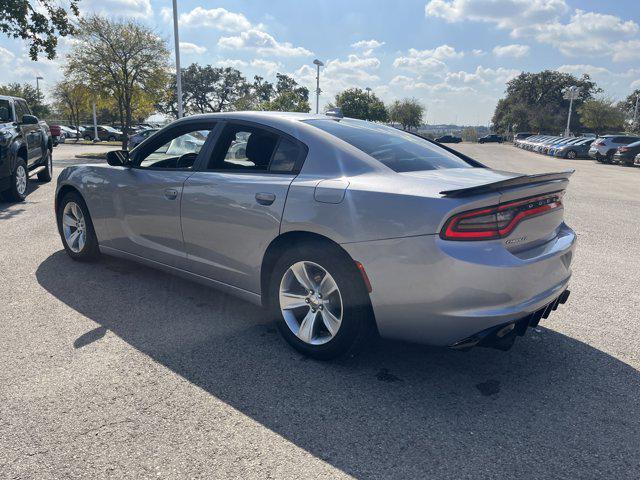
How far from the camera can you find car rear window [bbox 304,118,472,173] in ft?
11.2

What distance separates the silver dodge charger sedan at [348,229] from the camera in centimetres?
270

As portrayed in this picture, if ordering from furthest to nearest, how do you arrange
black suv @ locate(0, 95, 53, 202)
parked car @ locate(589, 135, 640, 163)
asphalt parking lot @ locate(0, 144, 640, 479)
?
parked car @ locate(589, 135, 640, 163), black suv @ locate(0, 95, 53, 202), asphalt parking lot @ locate(0, 144, 640, 479)

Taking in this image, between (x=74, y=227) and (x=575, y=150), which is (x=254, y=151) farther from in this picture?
(x=575, y=150)

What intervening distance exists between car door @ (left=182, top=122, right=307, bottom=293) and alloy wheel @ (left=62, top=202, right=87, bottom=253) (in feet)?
6.19

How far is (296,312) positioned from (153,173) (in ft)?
6.19

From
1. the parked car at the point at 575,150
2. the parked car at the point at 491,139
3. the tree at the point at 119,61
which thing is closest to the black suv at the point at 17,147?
the tree at the point at 119,61

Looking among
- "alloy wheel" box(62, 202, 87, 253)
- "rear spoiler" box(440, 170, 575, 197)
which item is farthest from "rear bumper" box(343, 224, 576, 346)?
"alloy wheel" box(62, 202, 87, 253)

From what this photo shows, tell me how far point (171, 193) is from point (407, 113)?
326 feet

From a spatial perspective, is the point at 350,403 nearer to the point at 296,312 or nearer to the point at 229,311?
the point at 296,312

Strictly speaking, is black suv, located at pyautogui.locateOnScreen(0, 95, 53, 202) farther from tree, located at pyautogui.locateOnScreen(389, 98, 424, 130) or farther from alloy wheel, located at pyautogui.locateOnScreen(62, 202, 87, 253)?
tree, located at pyautogui.locateOnScreen(389, 98, 424, 130)

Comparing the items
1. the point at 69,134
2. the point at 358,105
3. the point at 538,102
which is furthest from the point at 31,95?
the point at 538,102

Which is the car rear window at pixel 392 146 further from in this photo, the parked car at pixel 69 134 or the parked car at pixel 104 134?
the parked car at pixel 69 134

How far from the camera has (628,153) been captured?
2722 centimetres

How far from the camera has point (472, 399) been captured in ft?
9.55
